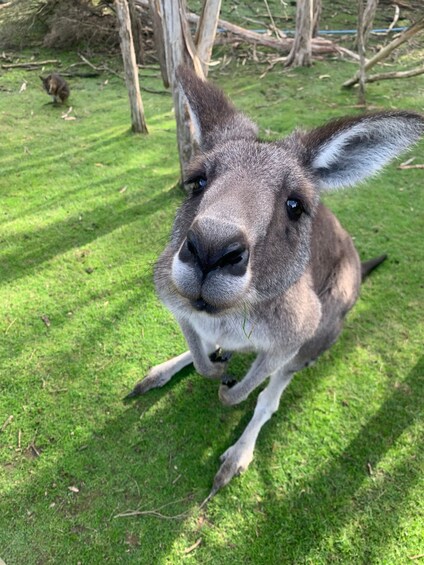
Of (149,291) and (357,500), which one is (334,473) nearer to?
(357,500)

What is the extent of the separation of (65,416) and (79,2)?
9.81m

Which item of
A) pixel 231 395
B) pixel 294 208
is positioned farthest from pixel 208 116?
pixel 231 395

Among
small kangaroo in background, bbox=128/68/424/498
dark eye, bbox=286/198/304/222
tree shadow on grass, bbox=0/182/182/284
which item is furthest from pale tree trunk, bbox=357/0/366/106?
dark eye, bbox=286/198/304/222

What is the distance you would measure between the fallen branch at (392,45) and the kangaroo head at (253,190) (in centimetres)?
434

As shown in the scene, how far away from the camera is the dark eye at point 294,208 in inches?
72.5

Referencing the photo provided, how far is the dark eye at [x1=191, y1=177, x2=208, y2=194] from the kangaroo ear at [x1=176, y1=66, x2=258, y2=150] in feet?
1.00

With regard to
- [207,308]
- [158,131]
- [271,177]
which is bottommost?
[158,131]

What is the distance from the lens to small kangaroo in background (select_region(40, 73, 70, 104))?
6.56m

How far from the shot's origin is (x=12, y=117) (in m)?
6.49

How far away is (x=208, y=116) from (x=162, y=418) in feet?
5.99

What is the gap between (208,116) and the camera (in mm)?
2176

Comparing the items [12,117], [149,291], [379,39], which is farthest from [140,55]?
[149,291]

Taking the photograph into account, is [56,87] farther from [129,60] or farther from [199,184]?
[199,184]

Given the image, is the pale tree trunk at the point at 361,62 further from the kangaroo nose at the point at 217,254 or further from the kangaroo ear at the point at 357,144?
the kangaroo nose at the point at 217,254
